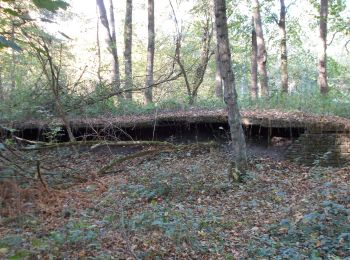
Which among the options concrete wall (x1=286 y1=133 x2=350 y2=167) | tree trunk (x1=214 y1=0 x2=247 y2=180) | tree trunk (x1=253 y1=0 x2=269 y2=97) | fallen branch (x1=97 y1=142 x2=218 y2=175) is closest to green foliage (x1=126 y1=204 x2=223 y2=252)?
tree trunk (x1=214 y1=0 x2=247 y2=180)

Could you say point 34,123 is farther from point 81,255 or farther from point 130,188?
point 81,255

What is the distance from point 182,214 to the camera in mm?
6305

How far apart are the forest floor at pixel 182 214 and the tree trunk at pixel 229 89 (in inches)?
13.7

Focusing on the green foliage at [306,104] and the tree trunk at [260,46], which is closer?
the green foliage at [306,104]

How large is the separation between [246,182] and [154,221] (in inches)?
125

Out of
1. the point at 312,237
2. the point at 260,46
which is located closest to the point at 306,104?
the point at 260,46

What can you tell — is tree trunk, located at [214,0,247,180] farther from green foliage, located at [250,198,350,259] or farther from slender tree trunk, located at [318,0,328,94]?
slender tree trunk, located at [318,0,328,94]

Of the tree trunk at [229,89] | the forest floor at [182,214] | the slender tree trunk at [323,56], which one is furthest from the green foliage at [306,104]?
the tree trunk at [229,89]

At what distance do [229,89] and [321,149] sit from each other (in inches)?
130

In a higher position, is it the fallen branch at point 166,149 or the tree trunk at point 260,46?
the tree trunk at point 260,46

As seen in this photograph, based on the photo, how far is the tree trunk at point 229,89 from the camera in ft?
26.2

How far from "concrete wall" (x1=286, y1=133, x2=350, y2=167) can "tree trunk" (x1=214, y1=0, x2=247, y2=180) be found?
2.09 meters

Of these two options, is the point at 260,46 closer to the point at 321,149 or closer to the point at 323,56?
the point at 323,56

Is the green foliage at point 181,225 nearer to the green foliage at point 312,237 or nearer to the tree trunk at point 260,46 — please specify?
the green foliage at point 312,237
